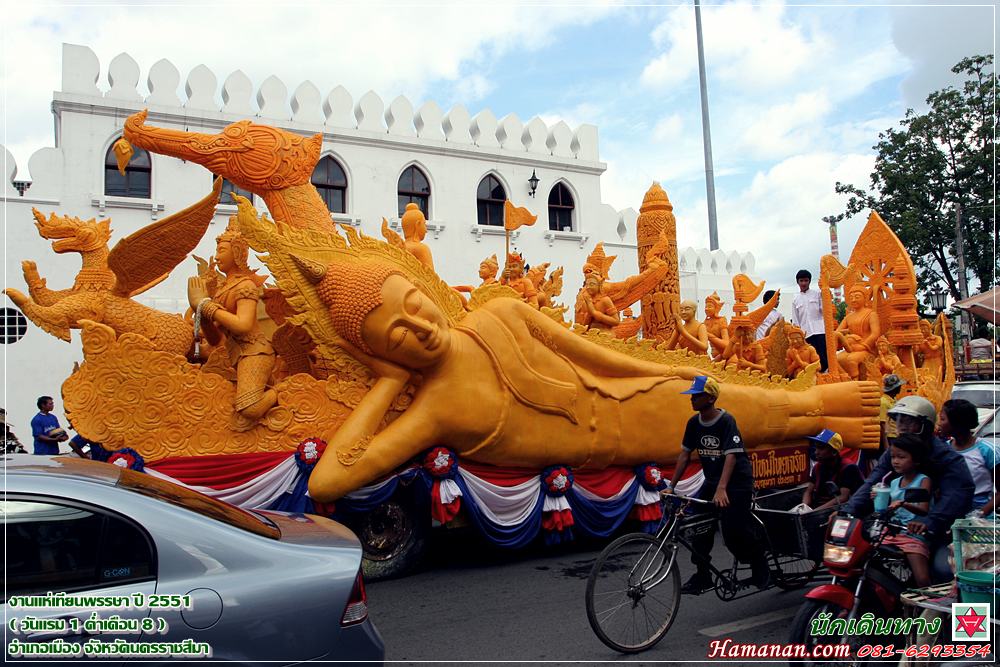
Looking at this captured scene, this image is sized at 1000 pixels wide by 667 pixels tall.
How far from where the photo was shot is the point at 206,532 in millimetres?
2693

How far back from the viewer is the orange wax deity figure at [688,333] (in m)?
8.60

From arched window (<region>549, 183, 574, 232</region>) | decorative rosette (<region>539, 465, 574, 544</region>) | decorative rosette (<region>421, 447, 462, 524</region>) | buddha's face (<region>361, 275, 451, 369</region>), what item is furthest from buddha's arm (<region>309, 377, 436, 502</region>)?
arched window (<region>549, 183, 574, 232</region>)

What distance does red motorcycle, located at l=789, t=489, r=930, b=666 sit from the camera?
3357 millimetres

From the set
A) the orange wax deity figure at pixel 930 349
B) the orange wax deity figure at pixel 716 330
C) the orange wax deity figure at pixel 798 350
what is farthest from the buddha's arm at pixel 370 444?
the orange wax deity figure at pixel 930 349

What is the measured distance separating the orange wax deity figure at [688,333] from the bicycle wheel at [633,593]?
445 centimetres

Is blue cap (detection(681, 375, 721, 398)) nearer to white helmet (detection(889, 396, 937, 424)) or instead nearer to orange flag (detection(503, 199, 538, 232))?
white helmet (detection(889, 396, 937, 424))

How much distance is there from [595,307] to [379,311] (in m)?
3.38

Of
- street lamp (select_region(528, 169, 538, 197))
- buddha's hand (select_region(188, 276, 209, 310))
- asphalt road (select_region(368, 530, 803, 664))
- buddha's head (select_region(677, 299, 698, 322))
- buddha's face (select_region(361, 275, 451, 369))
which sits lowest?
asphalt road (select_region(368, 530, 803, 664))

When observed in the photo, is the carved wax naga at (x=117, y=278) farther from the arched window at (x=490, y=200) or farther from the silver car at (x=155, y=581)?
the arched window at (x=490, y=200)

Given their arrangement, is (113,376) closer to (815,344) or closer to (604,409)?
(604,409)

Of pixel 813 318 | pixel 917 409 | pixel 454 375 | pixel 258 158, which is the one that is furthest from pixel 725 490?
pixel 813 318

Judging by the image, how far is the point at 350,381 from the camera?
6.02 metres

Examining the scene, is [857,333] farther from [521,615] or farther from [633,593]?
[633,593]

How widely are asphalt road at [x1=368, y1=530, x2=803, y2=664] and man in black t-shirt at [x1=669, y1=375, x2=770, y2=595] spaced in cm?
32
